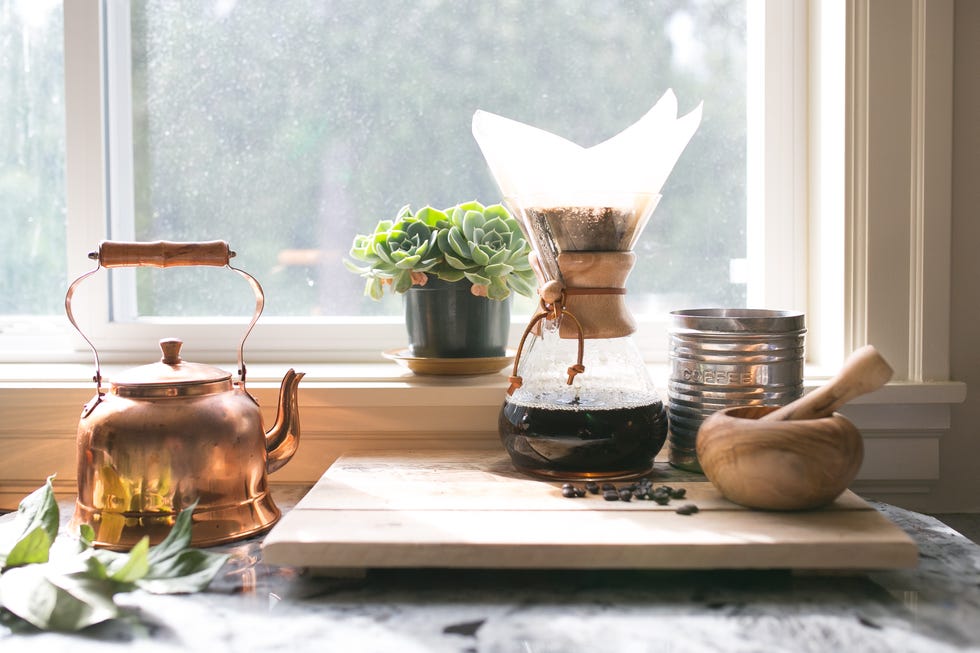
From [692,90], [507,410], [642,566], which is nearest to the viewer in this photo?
[642,566]

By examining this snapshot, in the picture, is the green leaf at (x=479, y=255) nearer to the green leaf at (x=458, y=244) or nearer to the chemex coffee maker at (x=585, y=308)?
the green leaf at (x=458, y=244)

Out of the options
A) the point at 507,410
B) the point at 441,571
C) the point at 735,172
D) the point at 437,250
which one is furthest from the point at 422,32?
the point at 441,571

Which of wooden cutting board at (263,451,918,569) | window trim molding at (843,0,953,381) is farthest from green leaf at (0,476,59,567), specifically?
window trim molding at (843,0,953,381)

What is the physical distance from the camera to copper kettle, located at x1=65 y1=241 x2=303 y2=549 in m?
0.93

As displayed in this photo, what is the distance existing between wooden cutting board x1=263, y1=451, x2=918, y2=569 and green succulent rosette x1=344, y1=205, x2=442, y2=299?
351mm

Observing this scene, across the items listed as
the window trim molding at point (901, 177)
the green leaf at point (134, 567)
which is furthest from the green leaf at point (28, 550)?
the window trim molding at point (901, 177)

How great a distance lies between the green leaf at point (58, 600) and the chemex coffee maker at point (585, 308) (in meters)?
0.46

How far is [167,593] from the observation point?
0.82m

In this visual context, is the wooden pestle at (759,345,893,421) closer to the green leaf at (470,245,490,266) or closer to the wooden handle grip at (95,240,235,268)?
the green leaf at (470,245,490,266)

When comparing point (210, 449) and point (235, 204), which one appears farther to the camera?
point (235, 204)

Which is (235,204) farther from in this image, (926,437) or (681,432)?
(926,437)

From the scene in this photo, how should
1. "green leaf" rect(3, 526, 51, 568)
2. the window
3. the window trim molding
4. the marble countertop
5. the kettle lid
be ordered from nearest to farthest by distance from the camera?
the marble countertop < "green leaf" rect(3, 526, 51, 568) < the kettle lid < the window trim molding < the window

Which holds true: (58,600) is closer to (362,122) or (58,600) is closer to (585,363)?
(585,363)

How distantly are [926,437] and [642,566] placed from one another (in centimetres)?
59
